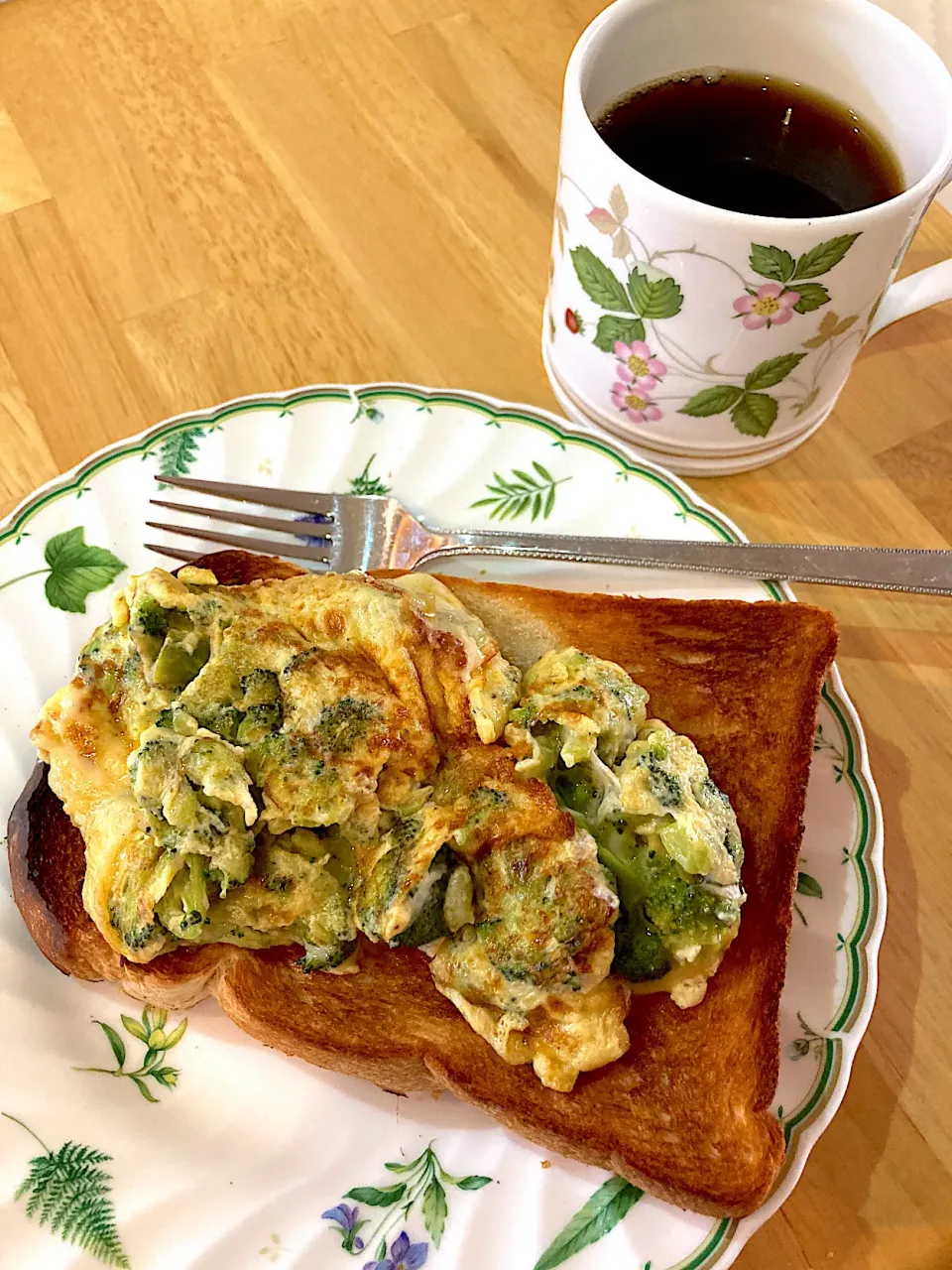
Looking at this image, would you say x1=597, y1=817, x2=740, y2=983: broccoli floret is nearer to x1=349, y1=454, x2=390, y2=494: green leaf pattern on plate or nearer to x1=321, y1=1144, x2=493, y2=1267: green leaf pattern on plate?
x1=321, y1=1144, x2=493, y2=1267: green leaf pattern on plate

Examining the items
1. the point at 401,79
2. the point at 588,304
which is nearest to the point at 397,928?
the point at 588,304

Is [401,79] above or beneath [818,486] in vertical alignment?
above

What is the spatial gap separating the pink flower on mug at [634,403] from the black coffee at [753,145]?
0.31 m

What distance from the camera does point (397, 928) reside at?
3.86 ft

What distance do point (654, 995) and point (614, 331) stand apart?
1.02 m

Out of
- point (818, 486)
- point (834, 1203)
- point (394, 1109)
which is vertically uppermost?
point (818, 486)

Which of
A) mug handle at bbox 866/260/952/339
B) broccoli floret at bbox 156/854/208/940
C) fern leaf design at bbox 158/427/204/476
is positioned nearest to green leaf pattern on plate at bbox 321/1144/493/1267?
broccoli floret at bbox 156/854/208/940

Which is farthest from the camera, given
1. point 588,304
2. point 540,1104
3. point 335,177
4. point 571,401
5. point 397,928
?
point 335,177

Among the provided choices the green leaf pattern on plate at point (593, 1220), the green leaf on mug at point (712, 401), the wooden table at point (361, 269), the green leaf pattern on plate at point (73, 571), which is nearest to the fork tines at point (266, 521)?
the green leaf pattern on plate at point (73, 571)

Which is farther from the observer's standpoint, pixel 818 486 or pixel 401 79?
pixel 401 79

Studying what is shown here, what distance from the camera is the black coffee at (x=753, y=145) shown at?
1558 mm

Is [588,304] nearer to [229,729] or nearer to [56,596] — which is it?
[229,729]

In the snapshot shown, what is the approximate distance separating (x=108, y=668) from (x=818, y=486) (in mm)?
1335

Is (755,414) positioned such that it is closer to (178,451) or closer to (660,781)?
(660,781)
